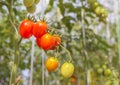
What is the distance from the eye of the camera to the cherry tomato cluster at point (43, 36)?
1020 millimetres

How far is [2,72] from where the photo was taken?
7.67ft

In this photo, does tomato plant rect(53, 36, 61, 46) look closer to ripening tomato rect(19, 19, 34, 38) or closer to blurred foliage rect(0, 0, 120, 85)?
ripening tomato rect(19, 19, 34, 38)

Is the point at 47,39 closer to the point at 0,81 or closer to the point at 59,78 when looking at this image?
the point at 0,81

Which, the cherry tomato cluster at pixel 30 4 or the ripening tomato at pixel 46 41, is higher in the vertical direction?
the cherry tomato cluster at pixel 30 4

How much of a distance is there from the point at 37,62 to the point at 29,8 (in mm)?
1832

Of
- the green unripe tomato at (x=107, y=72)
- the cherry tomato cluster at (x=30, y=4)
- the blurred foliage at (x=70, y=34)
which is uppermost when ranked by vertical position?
the cherry tomato cluster at (x=30, y=4)

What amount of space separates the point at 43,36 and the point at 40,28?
0.05m

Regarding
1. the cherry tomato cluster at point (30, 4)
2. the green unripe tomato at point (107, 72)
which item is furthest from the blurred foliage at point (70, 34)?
the cherry tomato cluster at point (30, 4)

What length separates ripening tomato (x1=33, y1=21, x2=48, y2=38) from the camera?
3.31 feet

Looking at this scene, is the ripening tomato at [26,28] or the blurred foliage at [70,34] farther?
the blurred foliage at [70,34]

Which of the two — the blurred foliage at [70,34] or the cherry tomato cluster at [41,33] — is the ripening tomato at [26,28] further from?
the blurred foliage at [70,34]

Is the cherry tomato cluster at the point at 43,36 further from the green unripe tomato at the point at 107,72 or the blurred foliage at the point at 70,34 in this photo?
the green unripe tomato at the point at 107,72

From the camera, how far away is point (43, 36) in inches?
40.9

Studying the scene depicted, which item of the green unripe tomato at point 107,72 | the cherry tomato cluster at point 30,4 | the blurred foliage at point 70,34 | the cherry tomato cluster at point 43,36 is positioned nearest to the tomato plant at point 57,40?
the cherry tomato cluster at point 43,36
